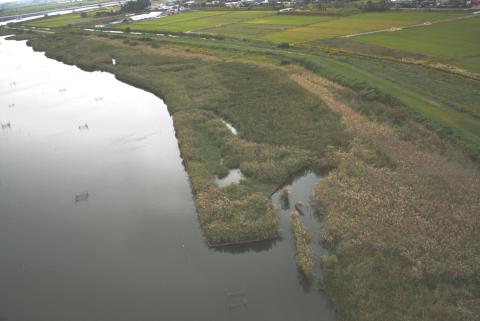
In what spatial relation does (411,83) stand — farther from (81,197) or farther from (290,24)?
(290,24)

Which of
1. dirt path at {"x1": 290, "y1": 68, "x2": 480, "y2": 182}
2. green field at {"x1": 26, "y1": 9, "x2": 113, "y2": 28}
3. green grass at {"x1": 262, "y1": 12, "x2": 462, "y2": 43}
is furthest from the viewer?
green field at {"x1": 26, "y1": 9, "x2": 113, "y2": 28}

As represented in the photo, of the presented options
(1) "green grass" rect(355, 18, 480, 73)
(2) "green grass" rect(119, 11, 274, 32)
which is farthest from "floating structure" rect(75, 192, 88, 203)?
(2) "green grass" rect(119, 11, 274, 32)

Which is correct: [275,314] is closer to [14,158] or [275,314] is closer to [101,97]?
[14,158]

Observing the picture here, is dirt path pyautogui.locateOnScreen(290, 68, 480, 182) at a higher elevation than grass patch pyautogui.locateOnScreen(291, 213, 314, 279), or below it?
higher

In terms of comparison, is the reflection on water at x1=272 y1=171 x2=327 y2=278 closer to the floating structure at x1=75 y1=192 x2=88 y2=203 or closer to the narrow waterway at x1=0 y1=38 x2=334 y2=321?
the narrow waterway at x1=0 y1=38 x2=334 y2=321

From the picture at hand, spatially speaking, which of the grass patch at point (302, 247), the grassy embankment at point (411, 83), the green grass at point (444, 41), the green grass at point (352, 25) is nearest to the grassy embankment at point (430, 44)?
the green grass at point (444, 41)

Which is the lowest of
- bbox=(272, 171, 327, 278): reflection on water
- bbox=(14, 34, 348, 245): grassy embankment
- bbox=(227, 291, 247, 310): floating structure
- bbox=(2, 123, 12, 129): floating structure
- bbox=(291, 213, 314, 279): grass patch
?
bbox=(2, 123, 12, 129): floating structure

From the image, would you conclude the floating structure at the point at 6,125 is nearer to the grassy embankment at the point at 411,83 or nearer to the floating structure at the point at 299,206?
the floating structure at the point at 299,206
